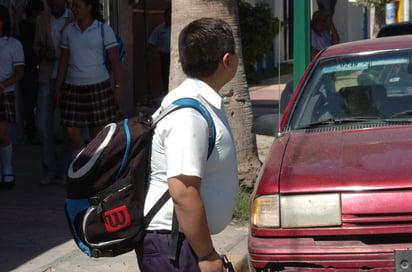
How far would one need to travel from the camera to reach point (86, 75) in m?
8.05

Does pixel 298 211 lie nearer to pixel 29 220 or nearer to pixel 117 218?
pixel 117 218

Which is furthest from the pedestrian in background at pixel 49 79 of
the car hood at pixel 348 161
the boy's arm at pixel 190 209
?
the boy's arm at pixel 190 209

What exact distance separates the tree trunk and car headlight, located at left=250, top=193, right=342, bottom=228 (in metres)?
3.26

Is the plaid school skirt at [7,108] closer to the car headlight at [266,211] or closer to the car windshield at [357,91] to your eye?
the car windshield at [357,91]

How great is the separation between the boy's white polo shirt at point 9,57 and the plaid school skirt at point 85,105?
511 mm

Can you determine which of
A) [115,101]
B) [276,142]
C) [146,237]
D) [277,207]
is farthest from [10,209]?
[146,237]

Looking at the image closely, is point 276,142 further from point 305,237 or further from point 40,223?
point 40,223

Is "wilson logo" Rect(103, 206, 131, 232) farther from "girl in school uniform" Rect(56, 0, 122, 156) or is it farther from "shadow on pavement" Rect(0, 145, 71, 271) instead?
"girl in school uniform" Rect(56, 0, 122, 156)

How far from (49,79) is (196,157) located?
19.1 feet

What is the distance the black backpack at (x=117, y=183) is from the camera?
3.15m

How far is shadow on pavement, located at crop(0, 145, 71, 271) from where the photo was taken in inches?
254

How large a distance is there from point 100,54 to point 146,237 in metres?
4.99

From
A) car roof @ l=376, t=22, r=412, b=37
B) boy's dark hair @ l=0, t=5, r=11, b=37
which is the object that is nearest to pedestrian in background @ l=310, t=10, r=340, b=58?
car roof @ l=376, t=22, r=412, b=37

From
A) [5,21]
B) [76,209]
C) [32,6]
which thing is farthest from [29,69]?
[76,209]
